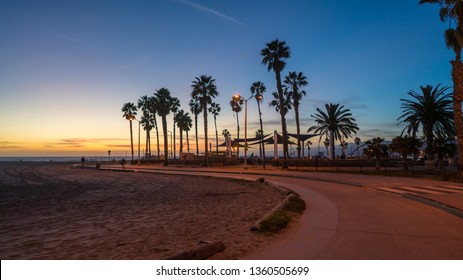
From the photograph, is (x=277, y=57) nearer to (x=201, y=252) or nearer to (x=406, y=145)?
(x=406, y=145)

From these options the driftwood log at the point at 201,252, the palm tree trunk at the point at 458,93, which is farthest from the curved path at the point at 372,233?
the palm tree trunk at the point at 458,93

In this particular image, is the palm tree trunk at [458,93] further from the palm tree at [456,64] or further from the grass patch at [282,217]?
the grass patch at [282,217]

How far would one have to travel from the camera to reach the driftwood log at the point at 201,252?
6.31 m

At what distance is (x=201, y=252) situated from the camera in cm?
670

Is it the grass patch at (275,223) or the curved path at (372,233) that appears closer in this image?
the curved path at (372,233)

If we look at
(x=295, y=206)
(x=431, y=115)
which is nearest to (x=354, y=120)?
(x=431, y=115)

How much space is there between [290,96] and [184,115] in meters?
60.9

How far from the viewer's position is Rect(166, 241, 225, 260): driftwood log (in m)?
6.31

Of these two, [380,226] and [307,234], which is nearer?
[307,234]

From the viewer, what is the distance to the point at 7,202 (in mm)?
17703

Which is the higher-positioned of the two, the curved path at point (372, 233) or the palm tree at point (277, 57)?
the palm tree at point (277, 57)

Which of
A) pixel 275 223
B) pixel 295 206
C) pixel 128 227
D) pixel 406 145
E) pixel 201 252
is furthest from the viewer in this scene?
pixel 406 145

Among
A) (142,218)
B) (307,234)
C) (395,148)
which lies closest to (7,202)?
(142,218)

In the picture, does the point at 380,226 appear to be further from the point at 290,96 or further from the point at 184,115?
the point at 184,115
